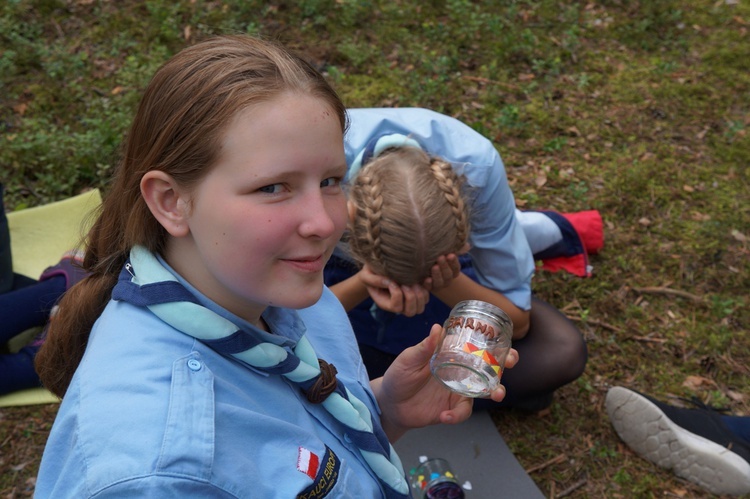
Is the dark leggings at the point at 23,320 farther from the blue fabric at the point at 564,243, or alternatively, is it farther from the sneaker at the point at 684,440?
the sneaker at the point at 684,440

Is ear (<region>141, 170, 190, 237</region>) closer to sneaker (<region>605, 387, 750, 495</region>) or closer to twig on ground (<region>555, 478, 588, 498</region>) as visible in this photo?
twig on ground (<region>555, 478, 588, 498</region>)

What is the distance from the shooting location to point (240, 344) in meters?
1.39

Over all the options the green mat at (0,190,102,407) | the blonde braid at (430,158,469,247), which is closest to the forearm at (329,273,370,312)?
the blonde braid at (430,158,469,247)

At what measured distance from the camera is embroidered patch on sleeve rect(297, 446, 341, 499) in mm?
1366

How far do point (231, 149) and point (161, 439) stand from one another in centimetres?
57

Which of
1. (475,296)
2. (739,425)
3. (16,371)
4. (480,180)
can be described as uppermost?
(480,180)

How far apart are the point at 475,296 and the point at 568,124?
240 centimetres

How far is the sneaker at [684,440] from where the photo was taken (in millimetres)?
2895

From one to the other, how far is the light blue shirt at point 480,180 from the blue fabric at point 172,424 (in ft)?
5.32

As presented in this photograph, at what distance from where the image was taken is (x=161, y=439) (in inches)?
46.2

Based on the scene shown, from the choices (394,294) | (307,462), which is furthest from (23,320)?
(307,462)

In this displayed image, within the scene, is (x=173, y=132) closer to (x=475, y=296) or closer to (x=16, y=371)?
(x=475, y=296)

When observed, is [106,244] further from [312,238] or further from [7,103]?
[7,103]

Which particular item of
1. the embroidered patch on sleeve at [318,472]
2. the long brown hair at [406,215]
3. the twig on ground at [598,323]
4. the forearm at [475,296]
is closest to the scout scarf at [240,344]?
the embroidered patch on sleeve at [318,472]
